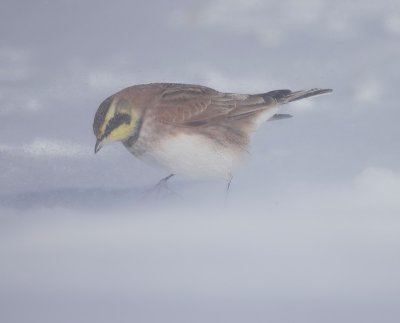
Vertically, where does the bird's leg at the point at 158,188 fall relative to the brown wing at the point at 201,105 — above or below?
below

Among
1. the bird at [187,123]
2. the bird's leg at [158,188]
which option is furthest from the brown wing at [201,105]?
the bird's leg at [158,188]

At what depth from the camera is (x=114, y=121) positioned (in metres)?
1.80

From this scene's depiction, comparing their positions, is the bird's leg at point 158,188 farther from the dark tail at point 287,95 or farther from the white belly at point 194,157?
the dark tail at point 287,95

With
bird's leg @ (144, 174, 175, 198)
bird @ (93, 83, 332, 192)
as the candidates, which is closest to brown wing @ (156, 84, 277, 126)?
bird @ (93, 83, 332, 192)

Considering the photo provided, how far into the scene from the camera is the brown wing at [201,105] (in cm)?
186

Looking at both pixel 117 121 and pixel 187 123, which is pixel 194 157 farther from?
pixel 117 121

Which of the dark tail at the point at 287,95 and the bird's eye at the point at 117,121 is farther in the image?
the dark tail at the point at 287,95

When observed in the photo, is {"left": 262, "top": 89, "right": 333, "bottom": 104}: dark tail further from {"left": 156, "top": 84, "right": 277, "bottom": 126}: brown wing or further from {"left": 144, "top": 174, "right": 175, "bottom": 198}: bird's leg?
Result: {"left": 144, "top": 174, "right": 175, "bottom": 198}: bird's leg

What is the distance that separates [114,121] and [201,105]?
22 centimetres

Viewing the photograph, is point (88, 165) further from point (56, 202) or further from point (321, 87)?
point (321, 87)

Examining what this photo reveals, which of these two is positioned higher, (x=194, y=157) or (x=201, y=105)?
(x=201, y=105)

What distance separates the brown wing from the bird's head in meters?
0.07

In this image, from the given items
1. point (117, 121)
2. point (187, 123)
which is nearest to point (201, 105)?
point (187, 123)

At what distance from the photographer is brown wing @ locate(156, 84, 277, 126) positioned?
1858 millimetres
